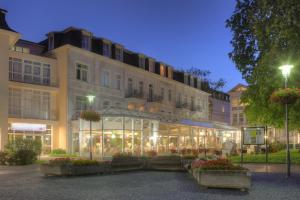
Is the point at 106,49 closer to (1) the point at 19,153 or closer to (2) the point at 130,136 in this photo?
(2) the point at 130,136

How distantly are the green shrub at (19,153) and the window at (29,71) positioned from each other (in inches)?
339

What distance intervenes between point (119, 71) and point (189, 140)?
9873mm

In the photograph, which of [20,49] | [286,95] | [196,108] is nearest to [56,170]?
[286,95]

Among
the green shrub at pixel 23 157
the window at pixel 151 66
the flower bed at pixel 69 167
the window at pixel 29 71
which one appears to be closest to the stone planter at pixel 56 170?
the flower bed at pixel 69 167

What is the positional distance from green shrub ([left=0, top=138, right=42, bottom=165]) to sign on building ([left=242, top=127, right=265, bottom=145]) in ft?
42.1

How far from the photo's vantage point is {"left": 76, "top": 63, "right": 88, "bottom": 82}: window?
34.3 metres

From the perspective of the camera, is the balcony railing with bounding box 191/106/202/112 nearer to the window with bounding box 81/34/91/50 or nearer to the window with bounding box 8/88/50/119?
the window with bounding box 81/34/91/50

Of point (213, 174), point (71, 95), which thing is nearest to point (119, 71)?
point (71, 95)

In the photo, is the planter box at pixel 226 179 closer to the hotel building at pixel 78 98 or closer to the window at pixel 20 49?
the hotel building at pixel 78 98

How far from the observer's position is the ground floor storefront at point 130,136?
30297 millimetres

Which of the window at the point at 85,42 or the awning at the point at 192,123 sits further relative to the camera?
the awning at the point at 192,123

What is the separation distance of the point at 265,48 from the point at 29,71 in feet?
66.7

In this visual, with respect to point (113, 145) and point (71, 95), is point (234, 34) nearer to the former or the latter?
point (113, 145)

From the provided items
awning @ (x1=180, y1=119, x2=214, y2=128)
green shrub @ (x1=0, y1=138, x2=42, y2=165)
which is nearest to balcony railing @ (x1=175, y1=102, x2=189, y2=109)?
awning @ (x1=180, y1=119, x2=214, y2=128)
